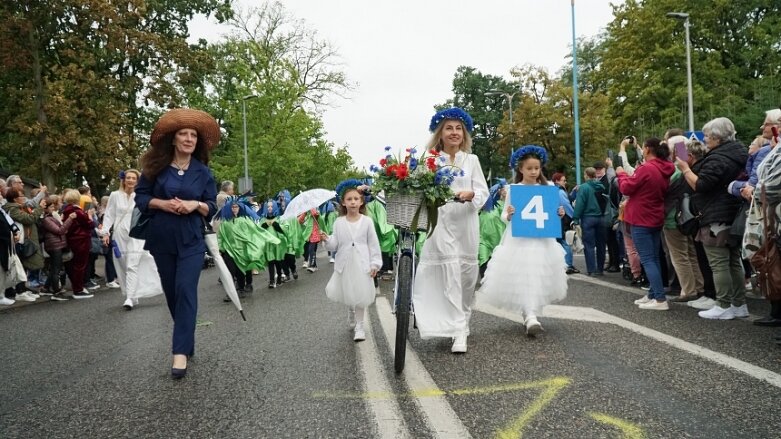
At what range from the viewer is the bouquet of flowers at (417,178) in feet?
17.5

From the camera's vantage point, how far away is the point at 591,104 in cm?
4069

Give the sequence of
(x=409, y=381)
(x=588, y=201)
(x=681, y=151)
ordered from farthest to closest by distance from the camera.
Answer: (x=588, y=201), (x=681, y=151), (x=409, y=381)

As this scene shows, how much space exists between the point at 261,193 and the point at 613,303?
115 ft

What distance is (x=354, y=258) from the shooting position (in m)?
6.63

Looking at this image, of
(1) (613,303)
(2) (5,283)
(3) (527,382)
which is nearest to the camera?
(3) (527,382)

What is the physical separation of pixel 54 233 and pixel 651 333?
1045 cm

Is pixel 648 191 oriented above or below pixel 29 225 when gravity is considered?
above

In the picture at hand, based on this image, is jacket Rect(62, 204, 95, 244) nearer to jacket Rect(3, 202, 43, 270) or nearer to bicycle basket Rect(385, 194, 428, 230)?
jacket Rect(3, 202, 43, 270)

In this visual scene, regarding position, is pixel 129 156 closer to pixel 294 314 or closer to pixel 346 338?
pixel 294 314

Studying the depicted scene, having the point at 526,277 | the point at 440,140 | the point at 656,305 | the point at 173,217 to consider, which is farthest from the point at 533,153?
the point at 173,217

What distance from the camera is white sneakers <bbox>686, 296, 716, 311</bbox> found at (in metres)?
7.83

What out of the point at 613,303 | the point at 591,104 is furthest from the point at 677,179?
the point at 591,104

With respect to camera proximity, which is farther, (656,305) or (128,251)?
(128,251)

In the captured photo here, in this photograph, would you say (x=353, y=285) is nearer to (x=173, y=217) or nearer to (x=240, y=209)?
(x=173, y=217)
